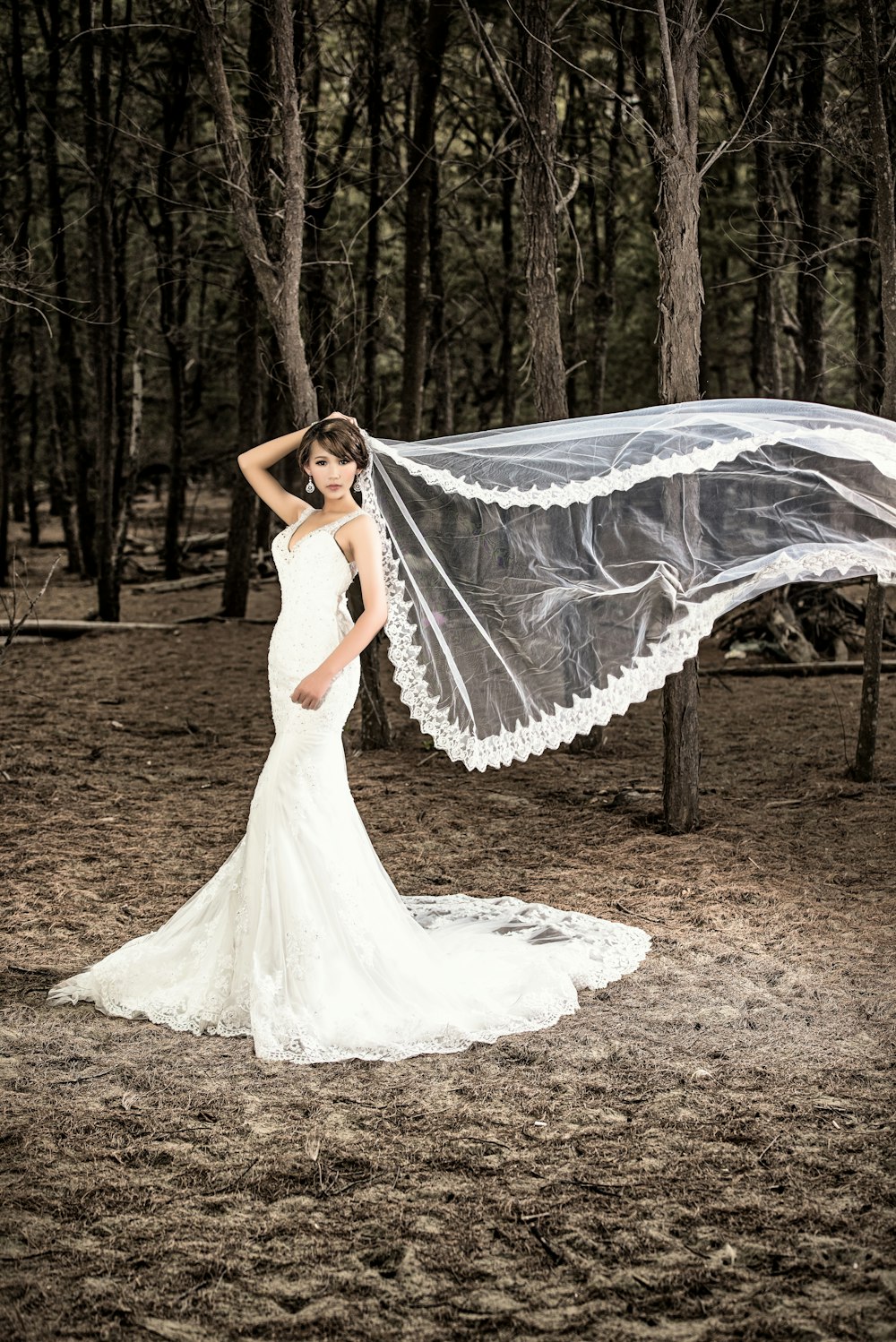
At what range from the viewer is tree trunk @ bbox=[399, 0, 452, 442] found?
11484mm

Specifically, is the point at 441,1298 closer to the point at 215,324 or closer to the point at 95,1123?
the point at 95,1123

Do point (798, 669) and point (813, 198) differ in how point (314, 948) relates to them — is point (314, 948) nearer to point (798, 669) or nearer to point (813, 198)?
point (798, 669)

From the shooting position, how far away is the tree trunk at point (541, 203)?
29.8 feet

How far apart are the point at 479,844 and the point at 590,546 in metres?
2.29

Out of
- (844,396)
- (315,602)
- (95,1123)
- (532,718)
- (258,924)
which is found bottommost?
(95,1123)

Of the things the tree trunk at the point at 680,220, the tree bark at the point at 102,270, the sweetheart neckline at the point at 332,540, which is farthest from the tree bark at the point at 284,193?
the tree bark at the point at 102,270

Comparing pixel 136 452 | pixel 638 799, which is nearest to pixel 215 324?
pixel 136 452

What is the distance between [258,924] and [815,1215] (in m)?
2.37

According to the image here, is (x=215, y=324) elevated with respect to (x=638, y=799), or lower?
elevated

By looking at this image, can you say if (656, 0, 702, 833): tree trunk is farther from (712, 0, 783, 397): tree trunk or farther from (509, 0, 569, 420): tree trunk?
(712, 0, 783, 397): tree trunk

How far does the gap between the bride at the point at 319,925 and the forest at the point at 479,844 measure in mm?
158

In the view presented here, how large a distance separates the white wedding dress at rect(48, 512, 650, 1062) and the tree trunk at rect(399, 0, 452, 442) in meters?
6.58

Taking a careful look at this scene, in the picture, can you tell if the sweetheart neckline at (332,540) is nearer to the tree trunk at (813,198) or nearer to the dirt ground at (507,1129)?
the dirt ground at (507,1129)

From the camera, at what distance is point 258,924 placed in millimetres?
5008
